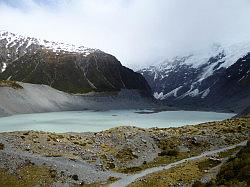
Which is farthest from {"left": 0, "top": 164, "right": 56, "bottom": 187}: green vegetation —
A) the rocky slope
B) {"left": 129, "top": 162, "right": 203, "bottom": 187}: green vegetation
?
{"left": 129, "top": 162, "right": 203, "bottom": 187}: green vegetation

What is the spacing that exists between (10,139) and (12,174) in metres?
9.84

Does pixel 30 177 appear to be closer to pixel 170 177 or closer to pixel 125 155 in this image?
pixel 125 155

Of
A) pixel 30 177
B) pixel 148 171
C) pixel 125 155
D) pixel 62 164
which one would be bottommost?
pixel 30 177

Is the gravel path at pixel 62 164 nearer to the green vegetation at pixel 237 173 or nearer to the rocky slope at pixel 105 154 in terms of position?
the rocky slope at pixel 105 154

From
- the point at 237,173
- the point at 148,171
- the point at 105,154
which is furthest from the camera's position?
the point at 105,154

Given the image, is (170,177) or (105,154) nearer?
(170,177)

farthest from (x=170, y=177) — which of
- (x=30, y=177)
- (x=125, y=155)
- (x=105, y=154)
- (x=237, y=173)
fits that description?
(x=30, y=177)

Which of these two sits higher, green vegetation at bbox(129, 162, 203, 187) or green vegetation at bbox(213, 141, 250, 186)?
green vegetation at bbox(213, 141, 250, 186)

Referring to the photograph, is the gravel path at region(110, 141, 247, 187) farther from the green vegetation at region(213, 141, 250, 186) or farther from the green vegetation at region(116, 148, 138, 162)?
the green vegetation at region(213, 141, 250, 186)

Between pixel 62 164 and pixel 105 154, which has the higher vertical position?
pixel 105 154

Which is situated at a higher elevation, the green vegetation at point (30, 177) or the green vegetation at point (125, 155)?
the green vegetation at point (125, 155)

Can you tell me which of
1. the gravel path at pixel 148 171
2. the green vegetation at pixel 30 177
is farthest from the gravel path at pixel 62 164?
the gravel path at pixel 148 171

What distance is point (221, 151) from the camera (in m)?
64.9

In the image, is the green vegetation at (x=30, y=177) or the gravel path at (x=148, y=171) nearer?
the gravel path at (x=148, y=171)
